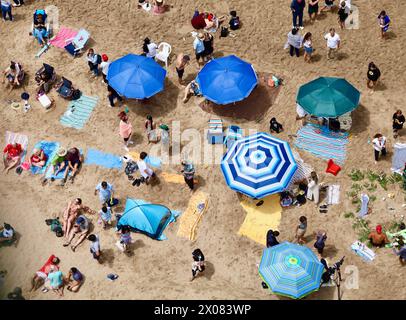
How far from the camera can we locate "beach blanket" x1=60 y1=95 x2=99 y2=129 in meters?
25.3

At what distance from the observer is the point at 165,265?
21.1m

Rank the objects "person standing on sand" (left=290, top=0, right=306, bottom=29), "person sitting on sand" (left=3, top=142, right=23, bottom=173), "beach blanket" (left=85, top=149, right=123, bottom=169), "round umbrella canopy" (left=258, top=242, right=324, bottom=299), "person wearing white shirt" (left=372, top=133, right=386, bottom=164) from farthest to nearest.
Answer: "person standing on sand" (left=290, top=0, right=306, bottom=29), "person sitting on sand" (left=3, top=142, right=23, bottom=173), "beach blanket" (left=85, top=149, right=123, bottom=169), "person wearing white shirt" (left=372, top=133, right=386, bottom=164), "round umbrella canopy" (left=258, top=242, right=324, bottom=299)

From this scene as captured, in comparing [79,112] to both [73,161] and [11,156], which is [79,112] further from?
[11,156]

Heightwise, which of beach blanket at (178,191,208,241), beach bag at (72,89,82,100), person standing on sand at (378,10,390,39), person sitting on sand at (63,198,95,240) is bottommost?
person sitting on sand at (63,198,95,240)

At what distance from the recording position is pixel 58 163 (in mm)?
23969

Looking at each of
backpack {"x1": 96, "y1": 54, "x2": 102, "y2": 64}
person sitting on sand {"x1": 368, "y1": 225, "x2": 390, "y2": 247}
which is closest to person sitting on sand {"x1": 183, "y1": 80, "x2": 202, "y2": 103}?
backpack {"x1": 96, "y1": 54, "x2": 102, "y2": 64}

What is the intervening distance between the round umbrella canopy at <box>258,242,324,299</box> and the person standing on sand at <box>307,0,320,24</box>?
38.8ft

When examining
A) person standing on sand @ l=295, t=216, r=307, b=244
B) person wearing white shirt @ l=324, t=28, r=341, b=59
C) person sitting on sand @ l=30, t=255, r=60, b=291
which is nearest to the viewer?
person standing on sand @ l=295, t=216, r=307, b=244

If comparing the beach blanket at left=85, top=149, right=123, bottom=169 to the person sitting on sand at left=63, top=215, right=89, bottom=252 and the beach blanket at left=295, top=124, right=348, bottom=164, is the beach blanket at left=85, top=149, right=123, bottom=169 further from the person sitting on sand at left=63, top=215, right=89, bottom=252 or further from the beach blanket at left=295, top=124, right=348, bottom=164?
the beach blanket at left=295, top=124, right=348, bottom=164

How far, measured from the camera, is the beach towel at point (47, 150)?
24.1 meters

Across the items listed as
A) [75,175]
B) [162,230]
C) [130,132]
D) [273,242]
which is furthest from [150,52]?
[273,242]

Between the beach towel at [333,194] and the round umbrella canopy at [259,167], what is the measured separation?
1.66m

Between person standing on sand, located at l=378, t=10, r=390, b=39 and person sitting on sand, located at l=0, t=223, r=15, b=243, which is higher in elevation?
person standing on sand, located at l=378, t=10, r=390, b=39

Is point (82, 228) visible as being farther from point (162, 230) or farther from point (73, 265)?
point (162, 230)
